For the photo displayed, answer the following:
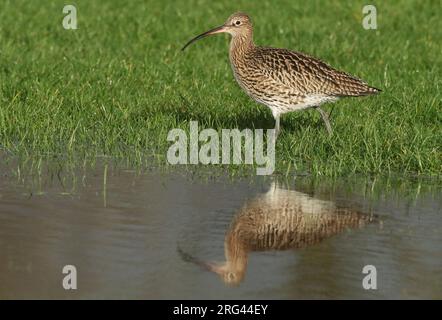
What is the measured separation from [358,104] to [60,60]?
166 inches

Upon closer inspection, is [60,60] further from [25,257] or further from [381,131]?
[25,257]

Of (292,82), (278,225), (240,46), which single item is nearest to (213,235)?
(278,225)

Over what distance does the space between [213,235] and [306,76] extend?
12.5 feet

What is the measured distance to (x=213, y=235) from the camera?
7750 millimetres

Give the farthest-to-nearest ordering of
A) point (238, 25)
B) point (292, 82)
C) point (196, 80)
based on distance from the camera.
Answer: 1. point (196, 80)
2. point (238, 25)
3. point (292, 82)

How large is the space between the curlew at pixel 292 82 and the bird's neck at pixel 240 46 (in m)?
0.15

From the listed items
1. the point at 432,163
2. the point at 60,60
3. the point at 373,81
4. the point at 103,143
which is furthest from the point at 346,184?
the point at 60,60

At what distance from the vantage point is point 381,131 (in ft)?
36.3

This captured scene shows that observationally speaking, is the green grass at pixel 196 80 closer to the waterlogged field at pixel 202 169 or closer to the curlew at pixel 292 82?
the waterlogged field at pixel 202 169

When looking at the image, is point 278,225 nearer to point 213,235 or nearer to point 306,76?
point 213,235

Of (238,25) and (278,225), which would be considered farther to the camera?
(238,25)

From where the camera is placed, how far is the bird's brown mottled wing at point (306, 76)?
11.2 m
